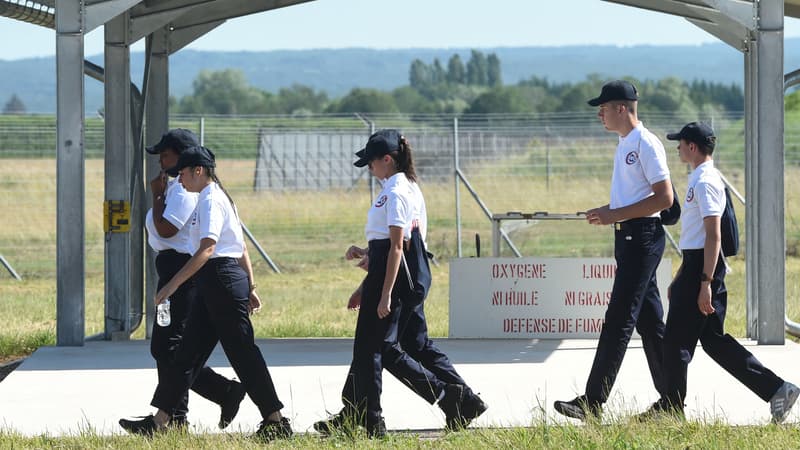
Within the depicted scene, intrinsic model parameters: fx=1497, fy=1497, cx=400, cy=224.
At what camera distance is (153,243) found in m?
8.50

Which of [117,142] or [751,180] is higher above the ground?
[117,142]

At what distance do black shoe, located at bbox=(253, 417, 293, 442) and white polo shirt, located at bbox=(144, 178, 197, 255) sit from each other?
40.8 inches

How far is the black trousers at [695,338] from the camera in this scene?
8133 mm

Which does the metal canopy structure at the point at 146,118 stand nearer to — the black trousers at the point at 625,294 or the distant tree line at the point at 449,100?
the black trousers at the point at 625,294

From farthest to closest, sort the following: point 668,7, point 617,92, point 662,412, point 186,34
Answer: point 186,34
point 668,7
point 617,92
point 662,412

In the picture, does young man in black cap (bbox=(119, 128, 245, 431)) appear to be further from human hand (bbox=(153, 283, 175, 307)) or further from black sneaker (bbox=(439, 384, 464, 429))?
black sneaker (bbox=(439, 384, 464, 429))

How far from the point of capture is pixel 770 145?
38.3ft

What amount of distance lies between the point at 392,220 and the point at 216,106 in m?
161

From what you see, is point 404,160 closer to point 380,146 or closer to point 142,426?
point 380,146

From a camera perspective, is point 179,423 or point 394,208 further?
point 179,423

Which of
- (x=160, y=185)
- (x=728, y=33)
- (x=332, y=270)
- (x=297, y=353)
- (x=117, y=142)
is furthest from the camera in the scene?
(x=332, y=270)

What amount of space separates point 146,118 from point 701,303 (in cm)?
673

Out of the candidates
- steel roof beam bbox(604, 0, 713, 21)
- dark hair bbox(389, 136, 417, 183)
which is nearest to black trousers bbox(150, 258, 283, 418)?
dark hair bbox(389, 136, 417, 183)

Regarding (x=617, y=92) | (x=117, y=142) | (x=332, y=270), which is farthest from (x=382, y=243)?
(x=332, y=270)
